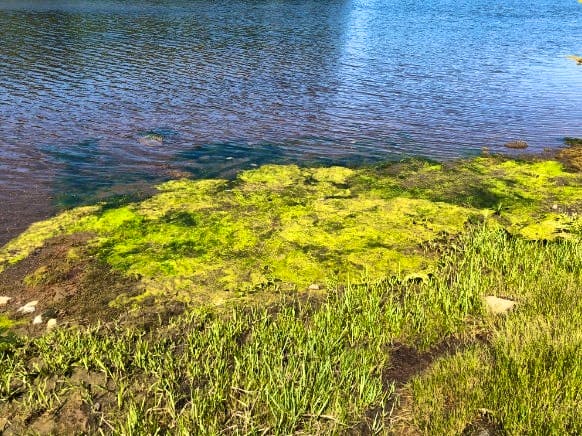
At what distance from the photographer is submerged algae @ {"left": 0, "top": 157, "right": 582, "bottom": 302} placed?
27.9 ft

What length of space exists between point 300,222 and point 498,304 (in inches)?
171

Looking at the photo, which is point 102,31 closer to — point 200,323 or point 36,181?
point 36,181

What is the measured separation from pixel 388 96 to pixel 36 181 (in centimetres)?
1543

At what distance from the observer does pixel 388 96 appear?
22703mm

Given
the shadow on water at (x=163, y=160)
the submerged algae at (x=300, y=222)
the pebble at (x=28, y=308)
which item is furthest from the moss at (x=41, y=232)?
the pebble at (x=28, y=308)

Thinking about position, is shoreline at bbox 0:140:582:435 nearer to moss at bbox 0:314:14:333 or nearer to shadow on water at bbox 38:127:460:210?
moss at bbox 0:314:14:333

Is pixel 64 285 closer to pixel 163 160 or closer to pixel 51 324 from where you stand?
pixel 51 324

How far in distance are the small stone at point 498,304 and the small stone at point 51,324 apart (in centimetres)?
601

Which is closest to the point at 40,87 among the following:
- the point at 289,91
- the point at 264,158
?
the point at 289,91

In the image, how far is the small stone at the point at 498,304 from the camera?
273 inches

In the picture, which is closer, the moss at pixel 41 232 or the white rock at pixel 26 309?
the white rock at pixel 26 309

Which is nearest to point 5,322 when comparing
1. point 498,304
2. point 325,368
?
point 325,368

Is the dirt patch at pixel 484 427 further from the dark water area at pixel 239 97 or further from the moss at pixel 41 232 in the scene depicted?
the dark water area at pixel 239 97

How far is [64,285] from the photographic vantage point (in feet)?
25.9
